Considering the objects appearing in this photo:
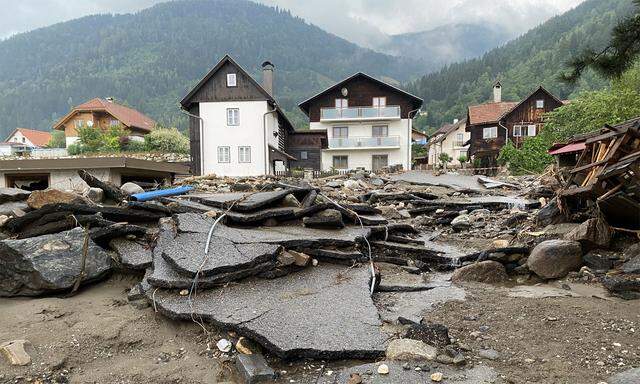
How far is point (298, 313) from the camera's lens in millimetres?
4199

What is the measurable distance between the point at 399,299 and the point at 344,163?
34704 mm

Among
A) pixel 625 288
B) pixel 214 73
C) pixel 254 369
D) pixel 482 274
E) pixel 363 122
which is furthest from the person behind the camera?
pixel 363 122

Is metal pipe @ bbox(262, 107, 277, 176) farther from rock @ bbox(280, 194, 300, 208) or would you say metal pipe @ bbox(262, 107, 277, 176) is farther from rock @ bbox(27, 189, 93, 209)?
rock @ bbox(27, 189, 93, 209)

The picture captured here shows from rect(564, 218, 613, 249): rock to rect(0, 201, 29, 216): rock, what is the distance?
27.9 feet

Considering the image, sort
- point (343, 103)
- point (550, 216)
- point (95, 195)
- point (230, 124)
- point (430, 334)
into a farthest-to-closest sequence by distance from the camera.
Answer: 1. point (343, 103)
2. point (230, 124)
3. point (550, 216)
4. point (95, 195)
5. point (430, 334)

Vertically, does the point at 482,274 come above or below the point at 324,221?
below

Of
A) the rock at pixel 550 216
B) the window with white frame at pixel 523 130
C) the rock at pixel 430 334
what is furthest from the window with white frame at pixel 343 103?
the rock at pixel 430 334

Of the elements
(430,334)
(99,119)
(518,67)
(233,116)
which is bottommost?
(430,334)

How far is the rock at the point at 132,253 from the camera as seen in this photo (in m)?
5.42

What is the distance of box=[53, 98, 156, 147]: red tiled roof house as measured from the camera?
49.6 meters

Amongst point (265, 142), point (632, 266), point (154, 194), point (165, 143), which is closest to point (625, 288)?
point (632, 266)

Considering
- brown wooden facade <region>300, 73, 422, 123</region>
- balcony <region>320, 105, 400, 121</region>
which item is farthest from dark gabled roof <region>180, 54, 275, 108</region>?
balcony <region>320, 105, 400, 121</region>

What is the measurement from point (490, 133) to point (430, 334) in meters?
42.9

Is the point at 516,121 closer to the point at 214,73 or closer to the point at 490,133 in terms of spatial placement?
the point at 490,133
